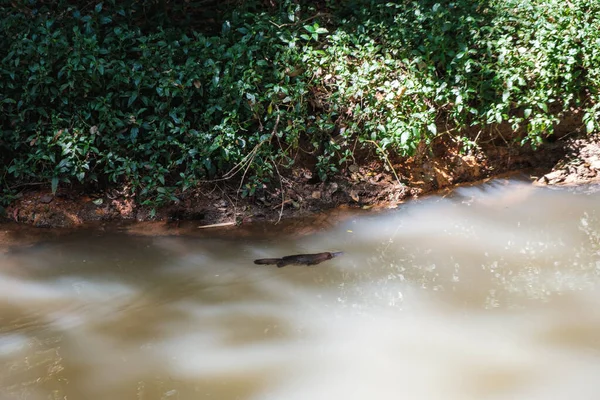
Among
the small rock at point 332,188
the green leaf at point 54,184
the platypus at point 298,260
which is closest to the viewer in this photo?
the platypus at point 298,260

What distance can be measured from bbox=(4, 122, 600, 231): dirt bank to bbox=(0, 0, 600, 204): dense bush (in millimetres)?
122

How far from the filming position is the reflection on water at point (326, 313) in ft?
8.11

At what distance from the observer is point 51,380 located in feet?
8.26

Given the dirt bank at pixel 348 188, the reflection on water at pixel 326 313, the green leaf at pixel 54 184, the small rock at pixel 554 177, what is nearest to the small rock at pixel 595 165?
the dirt bank at pixel 348 188

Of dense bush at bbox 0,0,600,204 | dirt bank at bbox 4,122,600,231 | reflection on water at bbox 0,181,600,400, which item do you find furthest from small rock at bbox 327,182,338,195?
reflection on water at bbox 0,181,600,400

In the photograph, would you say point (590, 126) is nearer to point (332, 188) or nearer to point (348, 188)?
point (348, 188)

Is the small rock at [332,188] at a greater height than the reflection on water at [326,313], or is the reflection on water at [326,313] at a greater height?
the small rock at [332,188]

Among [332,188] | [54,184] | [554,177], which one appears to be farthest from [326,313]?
[554,177]

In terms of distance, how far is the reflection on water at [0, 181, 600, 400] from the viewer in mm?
2473

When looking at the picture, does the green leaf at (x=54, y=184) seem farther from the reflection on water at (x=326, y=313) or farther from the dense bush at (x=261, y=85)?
the reflection on water at (x=326, y=313)

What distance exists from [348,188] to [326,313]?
4.89 ft

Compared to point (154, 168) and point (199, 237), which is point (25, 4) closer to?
point (154, 168)

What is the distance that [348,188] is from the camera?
4324 millimetres

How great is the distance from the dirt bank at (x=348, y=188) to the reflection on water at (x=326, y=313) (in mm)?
260
